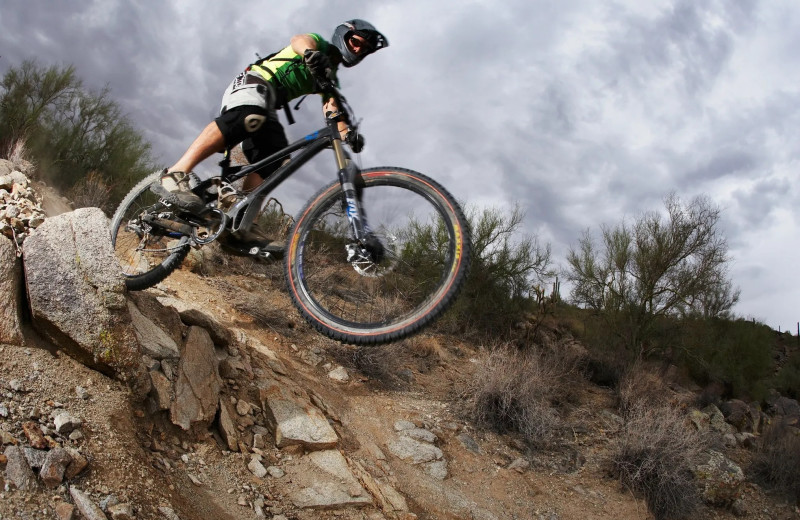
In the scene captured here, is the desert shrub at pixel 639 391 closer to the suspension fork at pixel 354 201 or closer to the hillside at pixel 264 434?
the hillside at pixel 264 434

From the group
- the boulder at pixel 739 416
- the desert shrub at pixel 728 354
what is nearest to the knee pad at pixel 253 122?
the boulder at pixel 739 416

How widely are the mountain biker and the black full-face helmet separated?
0.24 ft

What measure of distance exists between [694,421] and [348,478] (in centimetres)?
1158

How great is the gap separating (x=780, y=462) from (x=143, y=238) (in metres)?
13.6

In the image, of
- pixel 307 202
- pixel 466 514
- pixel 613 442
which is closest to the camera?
pixel 307 202

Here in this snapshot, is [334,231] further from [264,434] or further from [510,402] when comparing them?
[510,402]

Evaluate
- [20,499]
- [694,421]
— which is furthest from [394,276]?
[694,421]

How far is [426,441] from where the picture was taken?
7055 millimetres

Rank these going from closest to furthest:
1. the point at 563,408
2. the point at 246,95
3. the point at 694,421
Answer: the point at 246,95, the point at 563,408, the point at 694,421

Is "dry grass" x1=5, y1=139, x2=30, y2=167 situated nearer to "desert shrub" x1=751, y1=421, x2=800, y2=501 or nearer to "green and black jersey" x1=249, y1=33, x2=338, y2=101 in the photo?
"green and black jersey" x1=249, y1=33, x2=338, y2=101

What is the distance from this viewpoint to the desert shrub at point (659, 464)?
8539mm

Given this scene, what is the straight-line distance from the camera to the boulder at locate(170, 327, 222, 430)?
4.38m

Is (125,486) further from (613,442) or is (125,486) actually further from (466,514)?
(613,442)

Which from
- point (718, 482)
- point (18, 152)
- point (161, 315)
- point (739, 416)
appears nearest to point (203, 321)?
point (161, 315)
